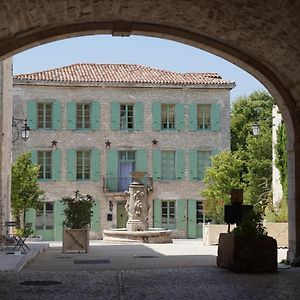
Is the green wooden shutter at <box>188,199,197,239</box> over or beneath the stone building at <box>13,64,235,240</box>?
beneath

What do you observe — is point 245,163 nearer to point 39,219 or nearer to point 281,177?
point 39,219

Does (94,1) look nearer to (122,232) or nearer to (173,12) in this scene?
(173,12)

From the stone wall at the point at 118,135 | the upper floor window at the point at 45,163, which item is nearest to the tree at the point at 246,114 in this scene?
the stone wall at the point at 118,135

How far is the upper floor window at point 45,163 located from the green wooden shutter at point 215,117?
24.4ft

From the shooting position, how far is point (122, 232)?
24.0 metres

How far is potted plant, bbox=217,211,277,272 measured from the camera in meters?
10.7

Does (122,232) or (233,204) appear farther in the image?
(122,232)

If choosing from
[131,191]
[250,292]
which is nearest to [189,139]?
[131,191]

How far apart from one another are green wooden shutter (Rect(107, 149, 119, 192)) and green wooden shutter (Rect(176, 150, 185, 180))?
271cm

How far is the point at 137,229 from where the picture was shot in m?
24.3

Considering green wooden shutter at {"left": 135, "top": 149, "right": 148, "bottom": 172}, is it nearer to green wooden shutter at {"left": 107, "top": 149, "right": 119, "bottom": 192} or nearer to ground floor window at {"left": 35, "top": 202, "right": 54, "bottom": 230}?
green wooden shutter at {"left": 107, "top": 149, "right": 119, "bottom": 192}

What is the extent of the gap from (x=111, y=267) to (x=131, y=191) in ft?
42.0

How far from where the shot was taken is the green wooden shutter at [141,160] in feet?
105

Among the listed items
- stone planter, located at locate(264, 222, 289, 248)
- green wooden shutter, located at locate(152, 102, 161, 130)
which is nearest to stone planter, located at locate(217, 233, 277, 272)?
stone planter, located at locate(264, 222, 289, 248)
